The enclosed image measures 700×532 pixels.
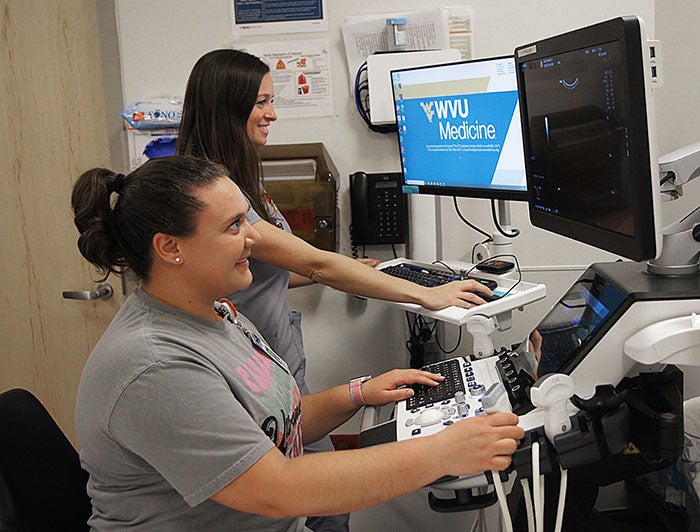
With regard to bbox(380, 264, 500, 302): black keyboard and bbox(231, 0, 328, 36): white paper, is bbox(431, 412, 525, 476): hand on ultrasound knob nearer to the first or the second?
bbox(380, 264, 500, 302): black keyboard

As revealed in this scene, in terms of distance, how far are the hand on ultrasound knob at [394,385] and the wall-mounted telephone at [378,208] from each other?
987 mm

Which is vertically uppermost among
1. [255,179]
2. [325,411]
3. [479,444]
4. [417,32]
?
[417,32]

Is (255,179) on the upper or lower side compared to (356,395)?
upper

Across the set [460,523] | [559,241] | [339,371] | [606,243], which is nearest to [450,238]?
[559,241]

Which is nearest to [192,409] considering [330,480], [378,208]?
[330,480]

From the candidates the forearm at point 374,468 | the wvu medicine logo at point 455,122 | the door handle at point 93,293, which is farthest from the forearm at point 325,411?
the door handle at point 93,293

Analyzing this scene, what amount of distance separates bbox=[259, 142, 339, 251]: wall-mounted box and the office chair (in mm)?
1187

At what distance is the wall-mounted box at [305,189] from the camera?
2.39 metres

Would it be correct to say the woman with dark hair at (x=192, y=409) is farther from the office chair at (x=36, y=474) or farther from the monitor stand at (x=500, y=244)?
the monitor stand at (x=500, y=244)

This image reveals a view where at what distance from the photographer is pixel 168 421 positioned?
1.08 m

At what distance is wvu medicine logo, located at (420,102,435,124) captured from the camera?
217 centimetres

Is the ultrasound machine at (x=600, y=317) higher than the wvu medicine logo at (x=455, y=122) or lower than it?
lower

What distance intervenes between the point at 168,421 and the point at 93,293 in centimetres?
156

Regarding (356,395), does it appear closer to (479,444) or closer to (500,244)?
(479,444)
